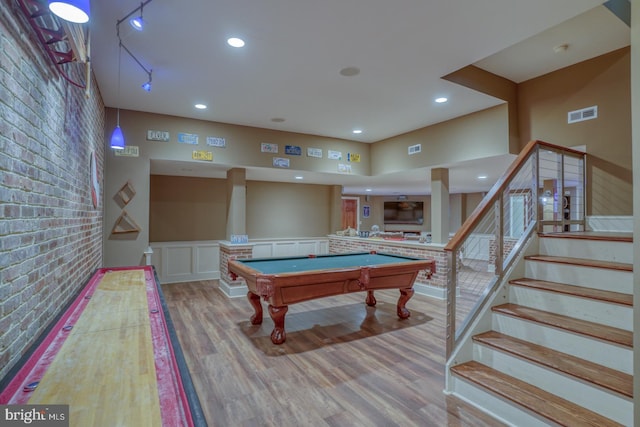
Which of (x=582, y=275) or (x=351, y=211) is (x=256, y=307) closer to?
(x=582, y=275)

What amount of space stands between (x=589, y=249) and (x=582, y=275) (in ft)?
1.19

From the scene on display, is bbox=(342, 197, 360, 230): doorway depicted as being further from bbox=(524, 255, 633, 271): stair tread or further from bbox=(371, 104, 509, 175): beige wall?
bbox=(524, 255, 633, 271): stair tread

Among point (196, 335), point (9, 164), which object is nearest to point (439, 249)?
point (196, 335)

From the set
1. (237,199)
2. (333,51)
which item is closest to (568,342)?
(333,51)

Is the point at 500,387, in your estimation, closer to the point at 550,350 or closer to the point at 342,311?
the point at 550,350

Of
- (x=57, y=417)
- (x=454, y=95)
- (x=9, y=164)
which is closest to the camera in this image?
(x=57, y=417)

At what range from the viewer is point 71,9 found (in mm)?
1208

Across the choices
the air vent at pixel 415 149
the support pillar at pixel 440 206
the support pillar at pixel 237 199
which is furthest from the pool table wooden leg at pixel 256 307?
the air vent at pixel 415 149

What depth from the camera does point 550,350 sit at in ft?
7.25

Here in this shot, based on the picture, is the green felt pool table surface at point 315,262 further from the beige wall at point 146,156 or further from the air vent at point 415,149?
the air vent at point 415,149

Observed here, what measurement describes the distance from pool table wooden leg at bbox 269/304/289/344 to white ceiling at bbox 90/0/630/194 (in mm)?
2600

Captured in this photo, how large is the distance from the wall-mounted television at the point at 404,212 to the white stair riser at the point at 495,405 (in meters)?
10.6

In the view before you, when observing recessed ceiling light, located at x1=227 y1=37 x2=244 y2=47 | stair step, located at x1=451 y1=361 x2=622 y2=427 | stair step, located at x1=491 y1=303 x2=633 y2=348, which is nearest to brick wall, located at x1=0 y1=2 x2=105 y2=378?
recessed ceiling light, located at x1=227 y1=37 x2=244 y2=47

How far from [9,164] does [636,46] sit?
9.55ft
